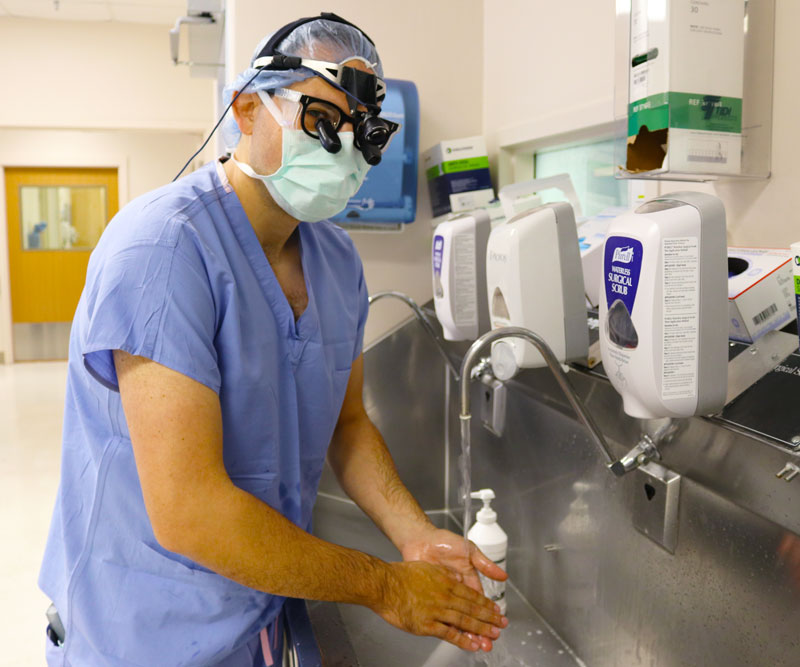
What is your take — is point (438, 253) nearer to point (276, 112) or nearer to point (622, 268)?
point (276, 112)

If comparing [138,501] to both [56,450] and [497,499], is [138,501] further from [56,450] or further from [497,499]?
[56,450]

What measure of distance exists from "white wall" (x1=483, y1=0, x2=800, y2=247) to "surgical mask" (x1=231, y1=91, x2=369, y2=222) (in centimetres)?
56

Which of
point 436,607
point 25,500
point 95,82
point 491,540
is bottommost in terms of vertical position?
Result: point 25,500

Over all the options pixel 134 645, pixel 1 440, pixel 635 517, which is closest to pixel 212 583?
pixel 134 645

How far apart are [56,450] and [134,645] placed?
3728 millimetres

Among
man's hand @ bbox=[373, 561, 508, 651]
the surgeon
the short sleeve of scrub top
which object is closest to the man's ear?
the surgeon

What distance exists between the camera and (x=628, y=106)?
1052 mm

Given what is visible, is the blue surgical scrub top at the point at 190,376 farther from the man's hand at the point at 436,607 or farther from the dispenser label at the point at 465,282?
the dispenser label at the point at 465,282

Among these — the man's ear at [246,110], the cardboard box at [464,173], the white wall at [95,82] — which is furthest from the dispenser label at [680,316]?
the white wall at [95,82]

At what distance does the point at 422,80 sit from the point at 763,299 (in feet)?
4.29

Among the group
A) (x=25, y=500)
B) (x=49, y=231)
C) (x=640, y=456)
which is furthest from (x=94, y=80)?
(x=640, y=456)

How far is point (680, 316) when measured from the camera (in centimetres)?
76

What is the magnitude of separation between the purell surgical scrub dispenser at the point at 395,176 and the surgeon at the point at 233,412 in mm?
753

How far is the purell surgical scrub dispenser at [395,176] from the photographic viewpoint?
183 centimetres
